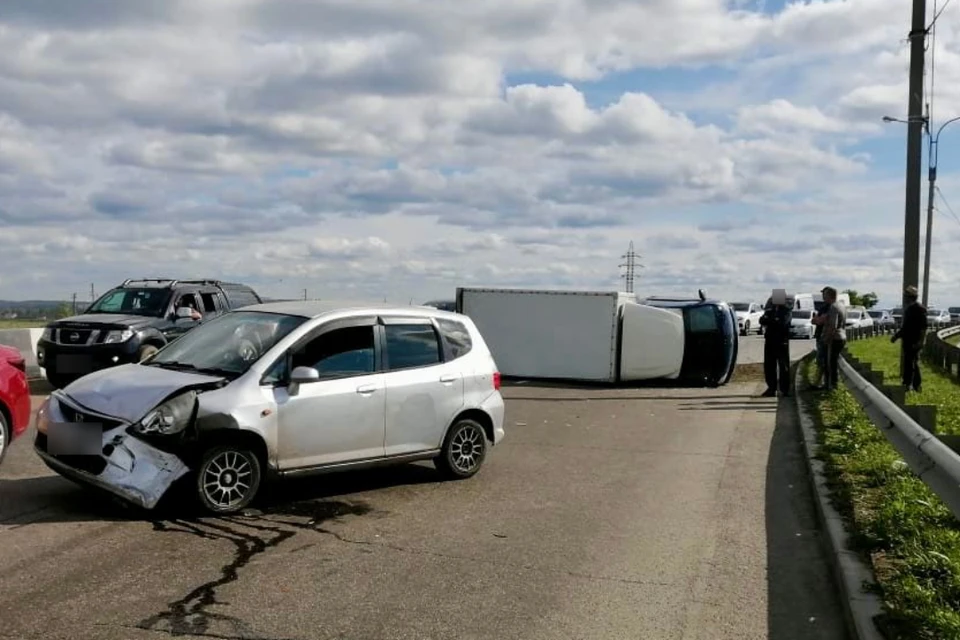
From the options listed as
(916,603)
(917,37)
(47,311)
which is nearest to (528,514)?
(916,603)

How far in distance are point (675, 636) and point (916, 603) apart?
121 cm

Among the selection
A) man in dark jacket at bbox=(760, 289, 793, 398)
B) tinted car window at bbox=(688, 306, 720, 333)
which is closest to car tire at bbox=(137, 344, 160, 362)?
man in dark jacket at bbox=(760, 289, 793, 398)

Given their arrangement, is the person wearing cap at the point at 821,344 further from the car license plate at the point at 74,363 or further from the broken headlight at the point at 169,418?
the broken headlight at the point at 169,418

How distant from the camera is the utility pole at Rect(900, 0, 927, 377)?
55.5 feet

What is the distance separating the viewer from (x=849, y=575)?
5.74 meters

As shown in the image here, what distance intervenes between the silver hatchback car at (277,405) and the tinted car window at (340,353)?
0.4 inches

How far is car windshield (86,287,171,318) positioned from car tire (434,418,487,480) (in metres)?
8.75

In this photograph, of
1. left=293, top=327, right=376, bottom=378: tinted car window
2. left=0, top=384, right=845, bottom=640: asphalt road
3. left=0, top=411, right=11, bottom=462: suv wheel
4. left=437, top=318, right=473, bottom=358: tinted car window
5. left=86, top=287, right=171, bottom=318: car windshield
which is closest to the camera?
left=0, top=384, right=845, bottom=640: asphalt road

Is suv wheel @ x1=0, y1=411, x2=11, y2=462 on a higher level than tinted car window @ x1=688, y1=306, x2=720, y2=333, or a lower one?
lower

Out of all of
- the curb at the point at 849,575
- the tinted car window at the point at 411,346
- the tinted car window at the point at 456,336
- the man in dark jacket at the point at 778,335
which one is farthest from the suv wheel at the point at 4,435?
the man in dark jacket at the point at 778,335

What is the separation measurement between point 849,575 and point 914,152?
1338 centimetres

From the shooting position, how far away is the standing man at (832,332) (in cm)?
1689

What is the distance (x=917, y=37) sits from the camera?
17.0 m

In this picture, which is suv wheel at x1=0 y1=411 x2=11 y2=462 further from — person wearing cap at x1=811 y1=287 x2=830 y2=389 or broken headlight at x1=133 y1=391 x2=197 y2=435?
person wearing cap at x1=811 y1=287 x2=830 y2=389
